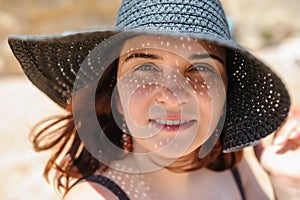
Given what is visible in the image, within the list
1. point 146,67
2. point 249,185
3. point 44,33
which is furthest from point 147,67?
point 44,33

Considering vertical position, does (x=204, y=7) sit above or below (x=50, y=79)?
above

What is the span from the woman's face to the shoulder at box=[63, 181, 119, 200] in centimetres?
15

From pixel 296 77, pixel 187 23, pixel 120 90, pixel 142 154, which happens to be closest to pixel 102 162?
pixel 142 154

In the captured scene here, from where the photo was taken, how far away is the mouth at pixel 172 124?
103cm

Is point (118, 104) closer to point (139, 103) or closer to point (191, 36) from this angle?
point (139, 103)

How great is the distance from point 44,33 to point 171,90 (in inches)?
208

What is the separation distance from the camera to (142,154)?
1203 millimetres

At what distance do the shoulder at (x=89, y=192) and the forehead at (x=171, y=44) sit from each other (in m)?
0.33

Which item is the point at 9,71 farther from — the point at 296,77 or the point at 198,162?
the point at 198,162

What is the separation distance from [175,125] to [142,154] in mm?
201

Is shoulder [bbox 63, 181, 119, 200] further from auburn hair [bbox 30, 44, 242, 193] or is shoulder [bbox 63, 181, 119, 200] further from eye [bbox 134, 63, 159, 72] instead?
eye [bbox 134, 63, 159, 72]

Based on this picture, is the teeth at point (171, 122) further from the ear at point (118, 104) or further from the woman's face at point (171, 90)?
the ear at point (118, 104)

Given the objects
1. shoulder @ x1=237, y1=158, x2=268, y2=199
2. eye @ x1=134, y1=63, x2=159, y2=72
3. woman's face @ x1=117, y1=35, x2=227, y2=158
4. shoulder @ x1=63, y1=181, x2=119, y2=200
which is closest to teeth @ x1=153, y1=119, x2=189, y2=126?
woman's face @ x1=117, y1=35, x2=227, y2=158

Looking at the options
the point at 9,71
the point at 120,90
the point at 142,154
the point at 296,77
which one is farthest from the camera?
the point at 9,71
